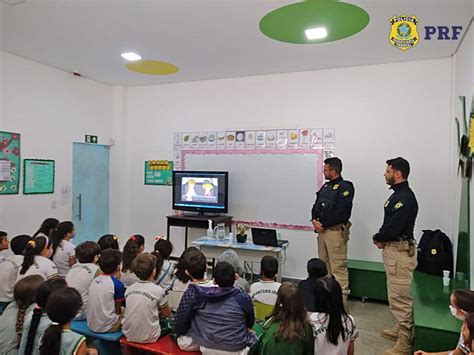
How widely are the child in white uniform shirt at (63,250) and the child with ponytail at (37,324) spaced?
58.5 inches

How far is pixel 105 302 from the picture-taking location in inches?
93.1

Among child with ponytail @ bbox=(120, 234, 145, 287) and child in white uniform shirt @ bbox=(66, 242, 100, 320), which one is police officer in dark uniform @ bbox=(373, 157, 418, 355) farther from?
child in white uniform shirt @ bbox=(66, 242, 100, 320)

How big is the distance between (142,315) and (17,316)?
0.69 meters

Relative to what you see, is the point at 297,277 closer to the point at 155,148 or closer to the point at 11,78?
the point at 155,148

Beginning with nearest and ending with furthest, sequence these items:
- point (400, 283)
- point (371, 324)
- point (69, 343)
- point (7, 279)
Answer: point (69, 343) < point (7, 279) < point (400, 283) < point (371, 324)

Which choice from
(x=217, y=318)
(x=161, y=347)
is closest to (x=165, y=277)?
(x=161, y=347)

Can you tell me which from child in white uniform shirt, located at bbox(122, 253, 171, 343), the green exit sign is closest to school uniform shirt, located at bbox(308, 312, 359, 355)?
child in white uniform shirt, located at bbox(122, 253, 171, 343)

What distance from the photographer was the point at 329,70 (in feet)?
15.9

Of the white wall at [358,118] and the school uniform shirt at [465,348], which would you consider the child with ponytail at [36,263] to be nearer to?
the school uniform shirt at [465,348]

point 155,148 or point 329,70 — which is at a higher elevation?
point 329,70

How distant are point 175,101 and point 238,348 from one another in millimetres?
4562

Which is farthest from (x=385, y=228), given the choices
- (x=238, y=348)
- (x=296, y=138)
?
(x=296, y=138)

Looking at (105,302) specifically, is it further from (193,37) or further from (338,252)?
(193,37)

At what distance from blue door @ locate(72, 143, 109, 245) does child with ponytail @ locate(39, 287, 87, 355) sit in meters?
4.03
